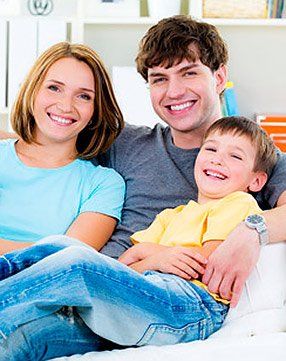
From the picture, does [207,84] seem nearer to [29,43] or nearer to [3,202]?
[3,202]

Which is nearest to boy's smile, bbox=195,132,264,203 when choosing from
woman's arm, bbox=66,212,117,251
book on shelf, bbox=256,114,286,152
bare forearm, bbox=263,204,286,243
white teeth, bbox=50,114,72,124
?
bare forearm, bbox=263,204,286,243

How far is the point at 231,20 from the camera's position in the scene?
3.32m

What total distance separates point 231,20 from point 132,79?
48cm

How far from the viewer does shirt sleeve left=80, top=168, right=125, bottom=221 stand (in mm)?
1862

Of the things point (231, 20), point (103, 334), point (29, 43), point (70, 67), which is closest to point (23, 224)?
point (70, 67)

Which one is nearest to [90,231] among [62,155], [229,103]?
[62,155]

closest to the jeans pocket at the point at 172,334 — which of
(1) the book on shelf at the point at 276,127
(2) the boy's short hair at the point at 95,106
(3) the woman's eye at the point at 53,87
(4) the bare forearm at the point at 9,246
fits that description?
(4) the bare forearm at the point at 9,246

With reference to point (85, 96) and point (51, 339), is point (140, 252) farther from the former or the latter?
point (85, 96)

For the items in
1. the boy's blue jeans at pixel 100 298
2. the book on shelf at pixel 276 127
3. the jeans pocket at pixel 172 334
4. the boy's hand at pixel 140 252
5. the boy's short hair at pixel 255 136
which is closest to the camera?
the boy's blue jeans at pixel 100 298

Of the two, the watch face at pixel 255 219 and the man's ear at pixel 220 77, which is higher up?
the man's ear at pixel 220 77

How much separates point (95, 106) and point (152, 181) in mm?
254

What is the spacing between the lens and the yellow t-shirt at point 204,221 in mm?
1588

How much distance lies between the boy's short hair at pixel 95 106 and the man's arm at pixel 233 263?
0.56 m

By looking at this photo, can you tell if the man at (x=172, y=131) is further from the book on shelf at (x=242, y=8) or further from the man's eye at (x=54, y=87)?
the book on shelf at (x=242, y=8)
